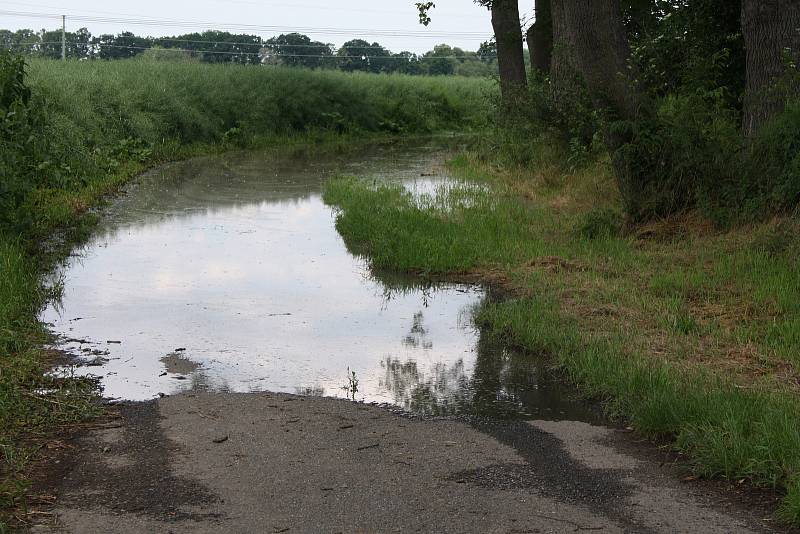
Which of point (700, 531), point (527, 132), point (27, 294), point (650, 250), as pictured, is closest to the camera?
point (700, 531)

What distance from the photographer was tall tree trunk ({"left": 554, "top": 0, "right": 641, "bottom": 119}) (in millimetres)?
12312

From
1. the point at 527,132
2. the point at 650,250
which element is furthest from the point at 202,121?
the point at 650,250

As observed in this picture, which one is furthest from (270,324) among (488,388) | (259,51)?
(259,51)

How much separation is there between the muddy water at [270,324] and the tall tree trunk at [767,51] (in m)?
4.46

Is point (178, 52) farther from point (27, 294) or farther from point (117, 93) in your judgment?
point (27, 294)

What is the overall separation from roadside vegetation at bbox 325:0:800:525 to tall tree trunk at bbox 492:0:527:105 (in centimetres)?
519

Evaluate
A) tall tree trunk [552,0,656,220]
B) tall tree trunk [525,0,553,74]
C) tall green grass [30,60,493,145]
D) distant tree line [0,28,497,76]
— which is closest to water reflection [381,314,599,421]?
tall tree trunk [552,0,656,220]

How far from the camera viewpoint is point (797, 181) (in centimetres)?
1080

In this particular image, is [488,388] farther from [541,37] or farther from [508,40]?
[508,40]

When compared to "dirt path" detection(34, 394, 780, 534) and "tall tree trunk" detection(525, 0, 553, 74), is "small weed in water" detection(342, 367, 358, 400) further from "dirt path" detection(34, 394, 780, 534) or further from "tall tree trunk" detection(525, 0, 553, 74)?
"tall tree trunk" detection(525, 0, 553, 74)

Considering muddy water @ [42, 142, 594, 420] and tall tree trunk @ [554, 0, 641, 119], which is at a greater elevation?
tall tree trunk @ [554, 0, 641, 119]

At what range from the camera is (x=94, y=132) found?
22.5 meters

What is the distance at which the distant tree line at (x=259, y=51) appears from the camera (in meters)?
67.8

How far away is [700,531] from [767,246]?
6293 mm
